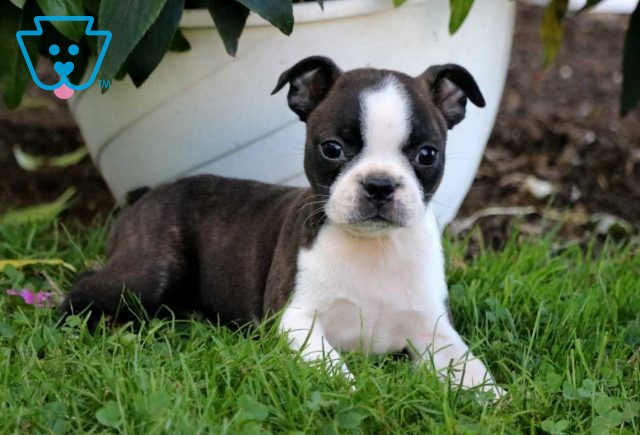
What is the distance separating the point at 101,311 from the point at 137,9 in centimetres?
119

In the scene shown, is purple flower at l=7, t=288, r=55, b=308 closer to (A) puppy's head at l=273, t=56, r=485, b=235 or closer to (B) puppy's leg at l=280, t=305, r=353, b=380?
(B) puppy's leg at l=280, t=305, r=353, b=380

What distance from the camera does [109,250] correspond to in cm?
462

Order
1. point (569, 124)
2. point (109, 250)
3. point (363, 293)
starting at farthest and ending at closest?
point (569, 124) → point (109, 250) → point (363, 293)

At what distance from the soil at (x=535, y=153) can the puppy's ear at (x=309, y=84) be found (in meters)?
1.83

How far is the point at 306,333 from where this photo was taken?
3.81 m

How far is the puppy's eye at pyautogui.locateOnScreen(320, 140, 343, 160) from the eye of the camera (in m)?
3.70

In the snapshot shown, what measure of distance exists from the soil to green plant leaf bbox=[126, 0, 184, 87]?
5.85 ft

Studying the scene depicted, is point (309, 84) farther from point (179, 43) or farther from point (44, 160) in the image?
point (44, 160)

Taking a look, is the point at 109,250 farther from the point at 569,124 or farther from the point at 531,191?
the point at 569,124

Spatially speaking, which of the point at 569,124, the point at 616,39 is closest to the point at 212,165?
the point at 569,124

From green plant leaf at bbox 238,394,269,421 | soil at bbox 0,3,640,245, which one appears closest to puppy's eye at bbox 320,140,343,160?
green plant leaf at bbox 238,394,269,421

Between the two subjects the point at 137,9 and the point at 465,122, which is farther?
the point at 465,122

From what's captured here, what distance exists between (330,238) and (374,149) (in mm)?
410

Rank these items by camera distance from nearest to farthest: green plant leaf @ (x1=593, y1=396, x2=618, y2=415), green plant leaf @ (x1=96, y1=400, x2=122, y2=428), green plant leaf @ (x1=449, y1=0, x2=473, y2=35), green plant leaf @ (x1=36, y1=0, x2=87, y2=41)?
green plant leaf @ (x1=96, y1=400, x2=122, y2=428) → green plant leaf @ (x1=593, y1=396, x2=618, y2=415) → green plant leaf @ (x1=36, y1=0, x2=87, y2=41) → green plant leaf @ (x1=449, y1=0, x2=473, y2=35)
